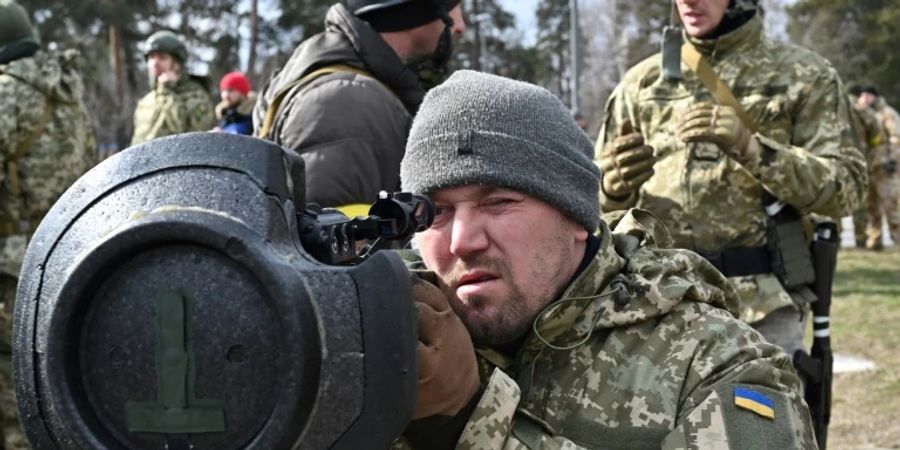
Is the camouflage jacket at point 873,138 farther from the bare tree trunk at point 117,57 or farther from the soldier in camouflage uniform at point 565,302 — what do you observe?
the bare tree trunk at point 117,57

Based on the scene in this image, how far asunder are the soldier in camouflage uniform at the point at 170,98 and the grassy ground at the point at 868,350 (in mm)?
5868

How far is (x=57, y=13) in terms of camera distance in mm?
24406

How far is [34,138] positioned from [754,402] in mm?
4671

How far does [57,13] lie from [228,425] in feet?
82.8

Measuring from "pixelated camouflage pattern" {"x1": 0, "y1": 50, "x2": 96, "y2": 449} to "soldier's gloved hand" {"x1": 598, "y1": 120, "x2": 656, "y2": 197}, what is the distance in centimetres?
311

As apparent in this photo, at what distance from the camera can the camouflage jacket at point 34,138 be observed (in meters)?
5.43

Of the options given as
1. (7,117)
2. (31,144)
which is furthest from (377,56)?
(31,144)

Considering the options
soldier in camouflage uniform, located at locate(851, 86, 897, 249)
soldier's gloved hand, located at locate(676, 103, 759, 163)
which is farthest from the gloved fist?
soldier in camouflage uniform, located at locate(851, 86, 897, 249)

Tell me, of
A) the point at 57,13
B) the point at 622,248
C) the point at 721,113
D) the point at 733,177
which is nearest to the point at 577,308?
the point at 622,248

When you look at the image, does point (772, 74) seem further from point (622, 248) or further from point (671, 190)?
point (622, 248)

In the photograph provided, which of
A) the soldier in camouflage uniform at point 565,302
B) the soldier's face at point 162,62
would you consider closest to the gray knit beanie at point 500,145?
the soldier in camouflage uniform at point 565,302

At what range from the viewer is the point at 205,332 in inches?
45.2

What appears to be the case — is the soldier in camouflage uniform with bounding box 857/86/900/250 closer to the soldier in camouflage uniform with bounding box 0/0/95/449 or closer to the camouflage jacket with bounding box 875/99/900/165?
the camouflage jacket with bounding box 875/99/900/165

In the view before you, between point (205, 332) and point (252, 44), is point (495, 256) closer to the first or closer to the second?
point (205, 332)
